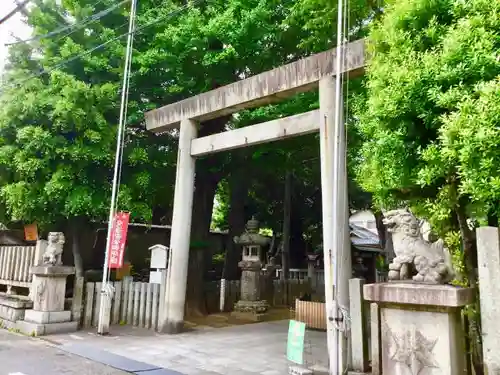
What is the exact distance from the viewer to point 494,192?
12.4 ft

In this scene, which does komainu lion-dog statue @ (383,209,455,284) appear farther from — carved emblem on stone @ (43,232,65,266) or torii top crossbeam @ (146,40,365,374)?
carved emblem on stone @ (43,232,65,266)

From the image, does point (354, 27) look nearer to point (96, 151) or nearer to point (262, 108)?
point (262, 108)

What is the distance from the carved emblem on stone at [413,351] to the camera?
14.3 feet

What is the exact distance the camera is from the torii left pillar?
968cm

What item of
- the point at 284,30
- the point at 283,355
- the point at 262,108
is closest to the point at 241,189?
the point at 262,108

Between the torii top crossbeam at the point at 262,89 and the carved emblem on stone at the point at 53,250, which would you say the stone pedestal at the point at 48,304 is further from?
the torii top crossbeam at the point at 262,89

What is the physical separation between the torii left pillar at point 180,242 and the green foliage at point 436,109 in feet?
17.9

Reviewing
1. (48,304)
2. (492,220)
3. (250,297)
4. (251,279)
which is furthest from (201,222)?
(492,220)

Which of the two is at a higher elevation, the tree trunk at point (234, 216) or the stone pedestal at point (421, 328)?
the tree trunk at point (234, 216)

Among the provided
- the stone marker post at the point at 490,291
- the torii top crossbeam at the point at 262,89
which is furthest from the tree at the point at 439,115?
the torii top crossbeam at the point at 262,89

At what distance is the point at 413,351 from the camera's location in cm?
444

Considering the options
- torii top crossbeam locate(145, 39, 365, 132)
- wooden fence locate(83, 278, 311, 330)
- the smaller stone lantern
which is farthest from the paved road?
the smaller stone lantern

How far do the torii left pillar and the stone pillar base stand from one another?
10.5 ft

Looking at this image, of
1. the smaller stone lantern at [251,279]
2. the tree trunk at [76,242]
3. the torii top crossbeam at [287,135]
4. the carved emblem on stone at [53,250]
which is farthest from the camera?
the smaller stone lantern at [251,279]
